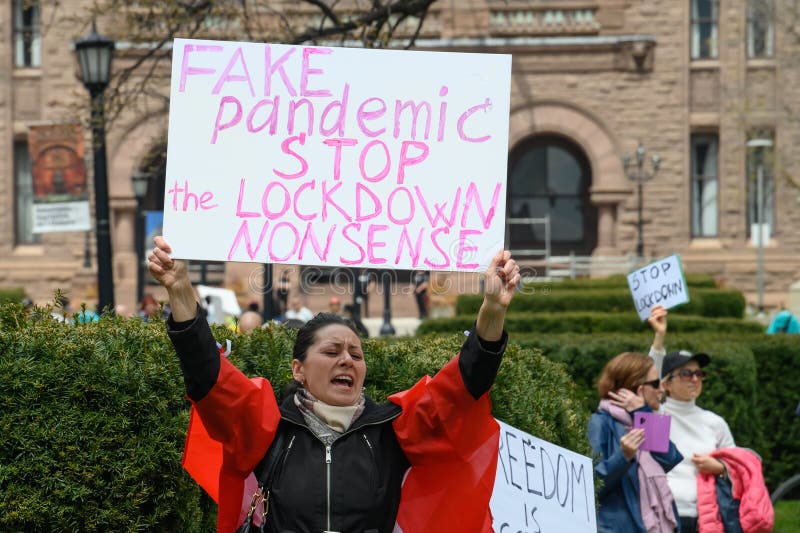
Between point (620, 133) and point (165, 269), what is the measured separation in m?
31.2

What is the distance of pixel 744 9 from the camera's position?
35.1m

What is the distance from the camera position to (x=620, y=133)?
3428 cm

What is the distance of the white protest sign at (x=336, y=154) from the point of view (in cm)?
471

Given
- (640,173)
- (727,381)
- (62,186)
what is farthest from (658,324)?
(640,173)

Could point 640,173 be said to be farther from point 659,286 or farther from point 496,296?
point 496,296

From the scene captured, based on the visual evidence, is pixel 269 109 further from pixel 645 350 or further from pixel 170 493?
pixel 645 350

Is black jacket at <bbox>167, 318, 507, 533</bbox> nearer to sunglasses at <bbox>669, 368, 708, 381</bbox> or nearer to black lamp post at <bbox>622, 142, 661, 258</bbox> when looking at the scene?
sunglasses at <bbox>669, 368, 708, 381</bbox>

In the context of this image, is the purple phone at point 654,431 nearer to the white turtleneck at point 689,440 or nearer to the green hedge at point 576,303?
the white turtleneck at point 689,440

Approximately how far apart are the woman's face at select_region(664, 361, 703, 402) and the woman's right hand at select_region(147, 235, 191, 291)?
163 inches

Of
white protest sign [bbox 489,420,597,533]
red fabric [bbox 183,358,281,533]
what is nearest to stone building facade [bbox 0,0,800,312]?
white protest sign [bbox 489,420,597,533]

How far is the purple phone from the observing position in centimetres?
658

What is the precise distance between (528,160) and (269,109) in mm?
31243

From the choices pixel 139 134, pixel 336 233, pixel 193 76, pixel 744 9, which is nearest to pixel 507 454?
pixel 336 233

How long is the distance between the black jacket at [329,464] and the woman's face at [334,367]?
3.7 inches
